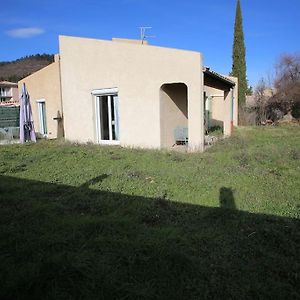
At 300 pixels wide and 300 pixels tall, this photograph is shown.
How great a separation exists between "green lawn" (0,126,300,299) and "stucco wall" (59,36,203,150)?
3.83m

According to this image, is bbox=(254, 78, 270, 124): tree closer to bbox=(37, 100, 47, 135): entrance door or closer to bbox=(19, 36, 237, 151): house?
bbox=(19, 36, 237, 151): house

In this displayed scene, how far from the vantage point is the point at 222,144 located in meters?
13.8

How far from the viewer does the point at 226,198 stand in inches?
249

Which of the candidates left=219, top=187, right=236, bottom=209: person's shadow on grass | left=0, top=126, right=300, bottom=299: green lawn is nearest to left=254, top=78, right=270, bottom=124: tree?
left=0, top=126, right=300, bottom=299: green lawn

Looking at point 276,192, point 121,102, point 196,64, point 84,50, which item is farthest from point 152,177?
point 84,50

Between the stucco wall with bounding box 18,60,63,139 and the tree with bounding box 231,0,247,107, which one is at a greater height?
the tree with bounding box 231,0,247,107

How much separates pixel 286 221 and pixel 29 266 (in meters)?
3.67

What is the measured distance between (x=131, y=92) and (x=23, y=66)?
55.9m

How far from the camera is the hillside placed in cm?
5747

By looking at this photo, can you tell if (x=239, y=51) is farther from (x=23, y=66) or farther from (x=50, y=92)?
(x=23, y=66)

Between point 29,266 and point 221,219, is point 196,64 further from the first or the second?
point 29,266

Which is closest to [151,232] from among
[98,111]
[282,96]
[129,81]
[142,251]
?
[142,251]

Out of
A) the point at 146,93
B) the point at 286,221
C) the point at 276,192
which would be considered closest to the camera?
the point at 286,221

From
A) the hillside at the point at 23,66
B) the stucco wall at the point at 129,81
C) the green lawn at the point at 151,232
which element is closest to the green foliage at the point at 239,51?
the stucco wall at the point at 129,81
